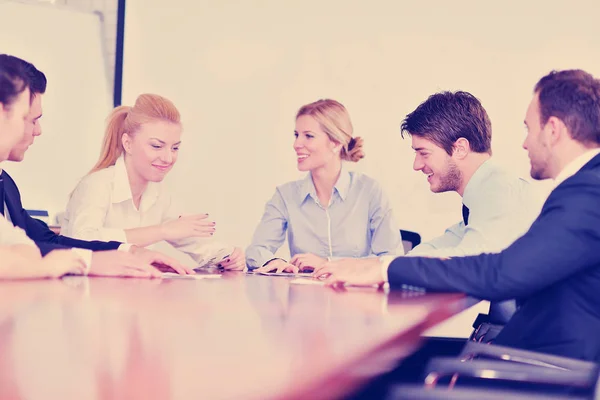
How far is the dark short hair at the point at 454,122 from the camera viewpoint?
10.2 ft

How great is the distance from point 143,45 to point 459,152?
2.98 meters

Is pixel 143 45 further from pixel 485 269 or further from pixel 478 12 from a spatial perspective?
pixel 485 269

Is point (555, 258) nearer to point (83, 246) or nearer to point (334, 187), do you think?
point (83, 246)

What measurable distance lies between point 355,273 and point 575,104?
2.49 feet

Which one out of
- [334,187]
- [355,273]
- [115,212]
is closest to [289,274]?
[355,273]

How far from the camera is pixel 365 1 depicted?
5.10m

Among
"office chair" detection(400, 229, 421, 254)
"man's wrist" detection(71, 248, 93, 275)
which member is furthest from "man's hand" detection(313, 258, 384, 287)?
"office chair" detection(400, 229, 421, 254)

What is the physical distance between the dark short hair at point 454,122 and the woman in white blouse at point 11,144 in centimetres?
156

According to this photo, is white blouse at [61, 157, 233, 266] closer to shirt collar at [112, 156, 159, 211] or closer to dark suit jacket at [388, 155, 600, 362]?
shirt collar at [112, 156, 159, 211]

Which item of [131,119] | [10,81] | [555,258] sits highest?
[10,81]

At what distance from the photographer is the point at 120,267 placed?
7.61ft

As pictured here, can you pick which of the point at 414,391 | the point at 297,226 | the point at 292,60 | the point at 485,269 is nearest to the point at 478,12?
the point at 292,60

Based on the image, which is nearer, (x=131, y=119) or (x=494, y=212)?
(x=494, y=212)

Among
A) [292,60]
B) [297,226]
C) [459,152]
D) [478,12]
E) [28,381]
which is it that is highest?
[478,12]
